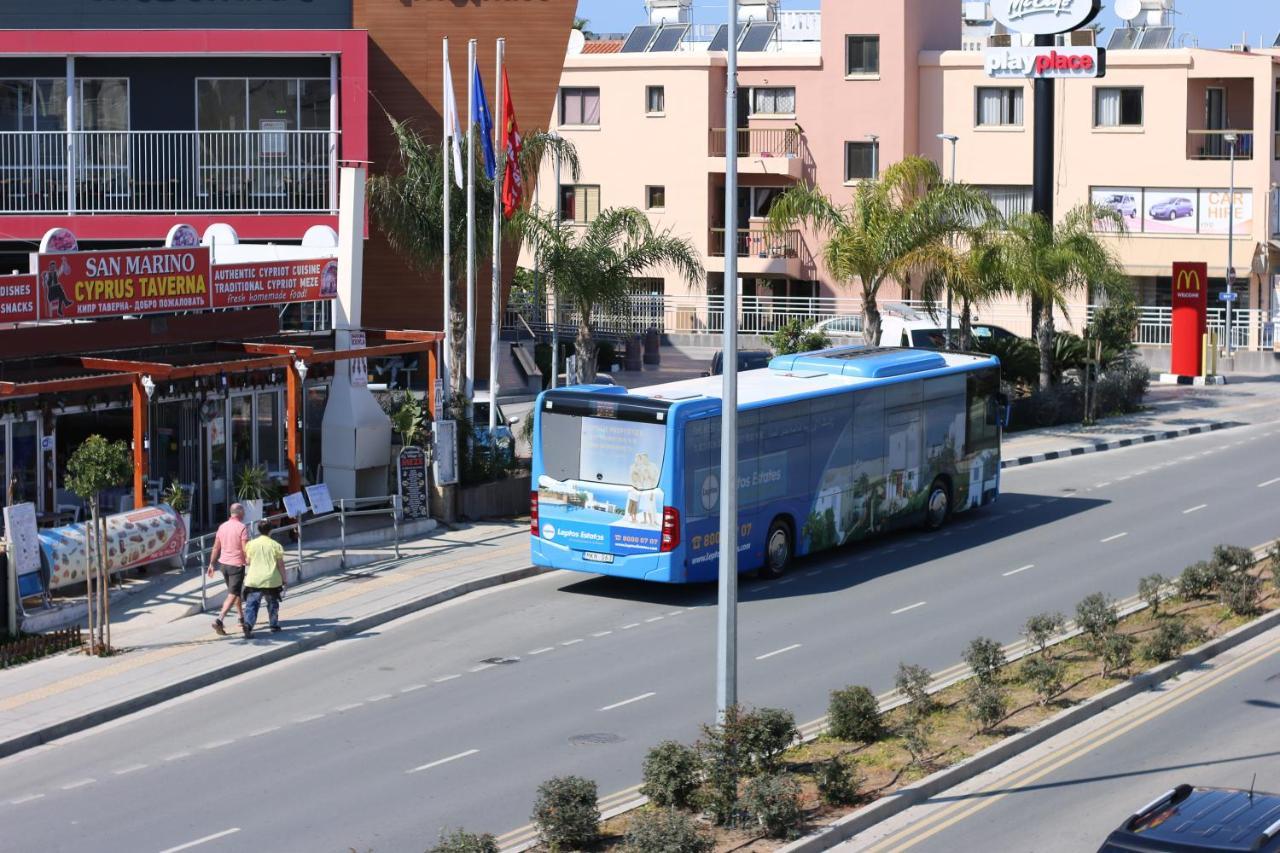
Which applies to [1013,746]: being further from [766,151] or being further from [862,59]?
[862,59]

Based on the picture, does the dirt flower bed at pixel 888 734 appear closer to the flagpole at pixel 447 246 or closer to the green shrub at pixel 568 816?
the green shrub at pixel 568 816

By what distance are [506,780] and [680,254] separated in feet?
62.7

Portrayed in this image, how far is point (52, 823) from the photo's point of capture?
48.2 feet

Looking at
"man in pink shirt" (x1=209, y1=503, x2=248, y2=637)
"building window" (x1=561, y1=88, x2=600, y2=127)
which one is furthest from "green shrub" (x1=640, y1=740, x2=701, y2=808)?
"building window" (x1=561, y1=88, x2=600, y2=127)

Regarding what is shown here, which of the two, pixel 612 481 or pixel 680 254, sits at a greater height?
pixel 680 254

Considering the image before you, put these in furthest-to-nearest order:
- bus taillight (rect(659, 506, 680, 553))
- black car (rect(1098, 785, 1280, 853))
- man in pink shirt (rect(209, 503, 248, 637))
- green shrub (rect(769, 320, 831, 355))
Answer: green shrub (rect(769, 320, 831, 355)) < bus taillight (rect(659, 506, 680, 553)) < man in pink shirt (rect(209, 503, 248, 637)) < black car (rect(1098, 785, 1280, 853))

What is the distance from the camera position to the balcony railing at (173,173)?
36625 millimetres

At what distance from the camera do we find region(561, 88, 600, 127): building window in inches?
2496

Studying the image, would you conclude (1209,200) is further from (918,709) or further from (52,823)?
(52,823)

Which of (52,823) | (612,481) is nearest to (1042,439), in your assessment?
(612,481)

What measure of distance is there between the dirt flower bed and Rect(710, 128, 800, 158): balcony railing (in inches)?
1634

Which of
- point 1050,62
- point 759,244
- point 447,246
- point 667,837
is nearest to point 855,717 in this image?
point 667,837

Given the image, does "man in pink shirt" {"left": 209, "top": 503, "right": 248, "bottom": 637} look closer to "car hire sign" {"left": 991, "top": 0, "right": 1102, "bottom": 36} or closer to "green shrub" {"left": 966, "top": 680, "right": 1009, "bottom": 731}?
"green shrub" {"left": 966, "top": 680, "right": 1009, "bottom": 731}

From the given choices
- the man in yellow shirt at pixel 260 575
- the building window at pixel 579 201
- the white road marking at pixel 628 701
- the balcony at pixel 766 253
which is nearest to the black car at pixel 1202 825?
the white road marking at pixel 628 701
